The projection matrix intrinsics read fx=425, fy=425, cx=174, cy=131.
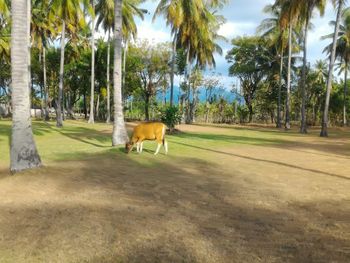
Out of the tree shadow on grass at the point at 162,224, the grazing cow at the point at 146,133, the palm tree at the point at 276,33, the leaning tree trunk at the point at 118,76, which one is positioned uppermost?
the palm tree at the point at 276,33

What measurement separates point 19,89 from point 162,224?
609cm

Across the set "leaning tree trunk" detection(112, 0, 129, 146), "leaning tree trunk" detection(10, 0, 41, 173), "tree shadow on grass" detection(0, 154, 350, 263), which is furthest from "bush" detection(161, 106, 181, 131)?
"tree shadow on grass" detection(0, 154, 350, 263)

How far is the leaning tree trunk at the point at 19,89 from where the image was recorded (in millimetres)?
10820

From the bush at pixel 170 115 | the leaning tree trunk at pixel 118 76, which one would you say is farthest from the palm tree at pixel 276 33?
the leaning tree trunk at pixel 118 76

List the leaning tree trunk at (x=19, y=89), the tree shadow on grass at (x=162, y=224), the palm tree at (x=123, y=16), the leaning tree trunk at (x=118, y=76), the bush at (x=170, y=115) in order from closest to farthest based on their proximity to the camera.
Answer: the tree shadow on grass at (x=162, y=224)
the leaning tree trunk at (x=19, y=89)
the leaning tree trunk at (x=118, y=76)
the bush at (x=170, y=115)
the palm tree at (x=123, y=16)

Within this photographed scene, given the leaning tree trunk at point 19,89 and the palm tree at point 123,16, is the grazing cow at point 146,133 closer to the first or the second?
the leaning tree trunk at point 19,89

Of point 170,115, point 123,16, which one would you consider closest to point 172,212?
point 170,115

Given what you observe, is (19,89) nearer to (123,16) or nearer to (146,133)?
(146,133)

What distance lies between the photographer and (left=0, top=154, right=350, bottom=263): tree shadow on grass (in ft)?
18.3

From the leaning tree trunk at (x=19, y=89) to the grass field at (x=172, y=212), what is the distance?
1.55ft

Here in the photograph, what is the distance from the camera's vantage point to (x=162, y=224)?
6.83 m

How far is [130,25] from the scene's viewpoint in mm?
45938

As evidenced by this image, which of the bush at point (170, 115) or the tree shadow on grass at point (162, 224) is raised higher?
the bush at point (170, 115)

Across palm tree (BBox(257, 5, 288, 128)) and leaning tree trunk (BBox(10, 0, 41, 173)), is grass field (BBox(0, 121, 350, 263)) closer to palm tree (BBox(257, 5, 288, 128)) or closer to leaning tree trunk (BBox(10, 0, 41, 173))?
leaning tree trunk (BBox(10, 0, 41, 173))
